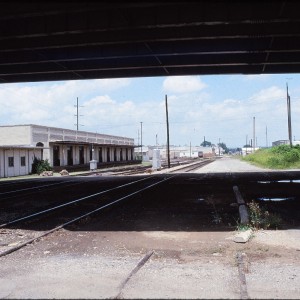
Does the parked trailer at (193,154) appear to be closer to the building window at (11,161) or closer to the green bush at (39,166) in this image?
the green bush at (39,166)

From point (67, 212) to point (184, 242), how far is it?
602cm

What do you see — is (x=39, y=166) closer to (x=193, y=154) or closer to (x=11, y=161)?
(x=11, y=161)

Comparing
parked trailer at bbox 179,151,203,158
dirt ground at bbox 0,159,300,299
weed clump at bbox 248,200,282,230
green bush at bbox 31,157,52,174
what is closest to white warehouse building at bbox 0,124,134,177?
green bush at bbox 31,157,52,174

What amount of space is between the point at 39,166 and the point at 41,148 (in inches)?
98.2

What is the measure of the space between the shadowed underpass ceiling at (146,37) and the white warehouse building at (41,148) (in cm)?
1882

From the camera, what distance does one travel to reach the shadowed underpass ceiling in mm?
11672

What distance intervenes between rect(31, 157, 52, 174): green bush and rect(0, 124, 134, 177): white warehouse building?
46 centimetres

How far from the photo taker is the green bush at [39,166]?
44.2 meters

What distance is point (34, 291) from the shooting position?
573 cm

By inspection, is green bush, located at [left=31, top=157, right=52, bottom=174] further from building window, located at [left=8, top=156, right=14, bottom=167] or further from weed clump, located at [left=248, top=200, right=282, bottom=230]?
weed clump, located at [left=248, top=200, right=282, bottom=230]

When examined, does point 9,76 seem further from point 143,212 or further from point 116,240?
point 116,240

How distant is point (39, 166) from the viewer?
44406mm

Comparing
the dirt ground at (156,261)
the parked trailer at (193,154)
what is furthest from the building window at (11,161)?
the parked trailer at (193,154)

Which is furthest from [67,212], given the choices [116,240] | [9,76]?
[9,76]
